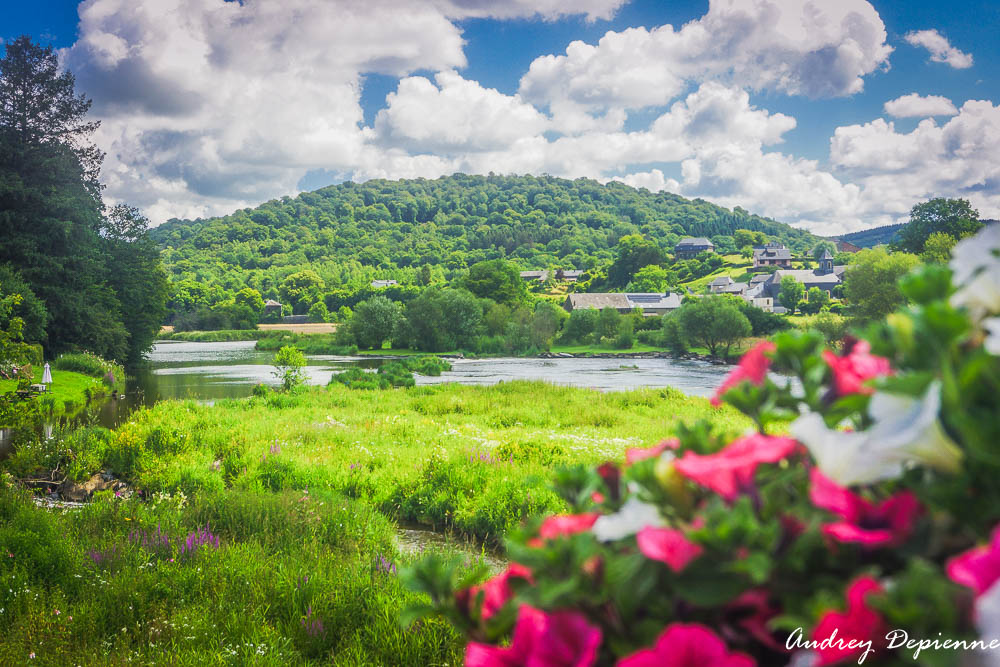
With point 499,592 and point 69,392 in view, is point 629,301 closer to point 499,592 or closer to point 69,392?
point 69,392

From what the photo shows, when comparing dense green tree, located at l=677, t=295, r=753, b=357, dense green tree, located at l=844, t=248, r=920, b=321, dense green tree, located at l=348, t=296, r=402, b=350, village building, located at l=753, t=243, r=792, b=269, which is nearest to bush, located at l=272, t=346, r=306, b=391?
dense green tree, located at l=348, t=296, r=402, b=350

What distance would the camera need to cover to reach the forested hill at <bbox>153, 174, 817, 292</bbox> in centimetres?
12212

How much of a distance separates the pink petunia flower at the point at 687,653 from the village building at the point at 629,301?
8844 cm

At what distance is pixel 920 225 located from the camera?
64.6m

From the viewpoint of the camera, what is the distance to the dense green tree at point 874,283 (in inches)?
2003

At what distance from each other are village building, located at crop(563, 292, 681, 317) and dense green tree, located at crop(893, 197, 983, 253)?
30.5 meters

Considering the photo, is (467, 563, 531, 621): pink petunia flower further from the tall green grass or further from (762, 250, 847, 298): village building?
(762, 250, 847, 298): village building

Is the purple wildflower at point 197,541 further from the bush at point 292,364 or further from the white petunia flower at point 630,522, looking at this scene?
the bush at point 292,364

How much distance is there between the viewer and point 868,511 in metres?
0.74

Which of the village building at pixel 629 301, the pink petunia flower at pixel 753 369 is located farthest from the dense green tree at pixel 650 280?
the pink petunia flower at pixel 753 369

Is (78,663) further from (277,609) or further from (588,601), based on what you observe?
(588,601)

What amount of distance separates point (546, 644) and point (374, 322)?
217 feet

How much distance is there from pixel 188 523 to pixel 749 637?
731cm

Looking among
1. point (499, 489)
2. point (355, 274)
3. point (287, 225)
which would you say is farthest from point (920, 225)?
point (287, 225)
